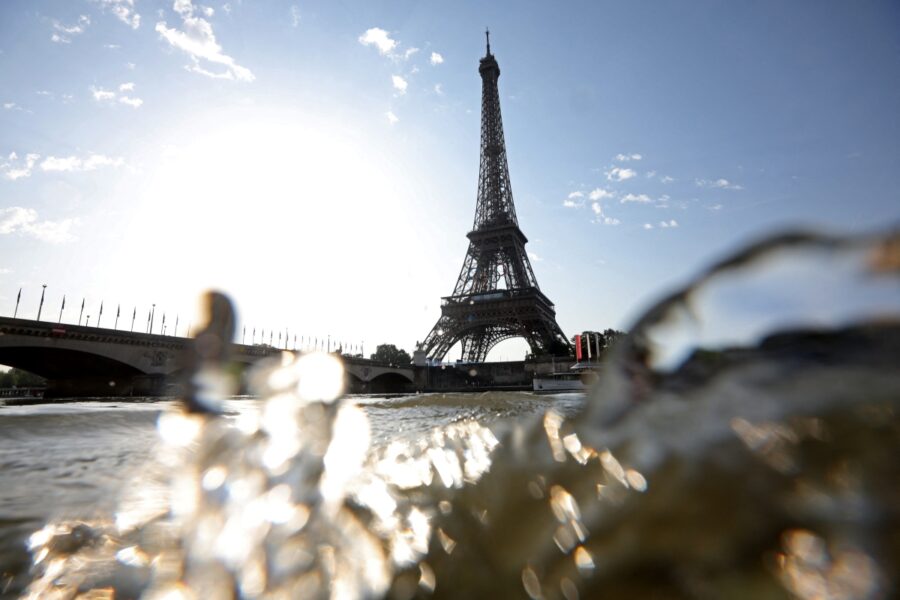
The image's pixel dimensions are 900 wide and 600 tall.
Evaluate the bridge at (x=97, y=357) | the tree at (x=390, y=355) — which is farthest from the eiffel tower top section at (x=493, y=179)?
the tree at (x=390, y=355)

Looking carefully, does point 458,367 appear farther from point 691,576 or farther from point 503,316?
point 691,576

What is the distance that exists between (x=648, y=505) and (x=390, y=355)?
74.8 meters

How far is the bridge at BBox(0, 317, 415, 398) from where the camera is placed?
24.4 meters

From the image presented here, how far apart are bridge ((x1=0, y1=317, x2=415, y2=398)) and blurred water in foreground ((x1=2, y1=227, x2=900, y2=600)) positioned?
84.1 feet

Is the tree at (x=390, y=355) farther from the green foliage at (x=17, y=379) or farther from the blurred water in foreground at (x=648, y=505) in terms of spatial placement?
the blurred water in foreground at (x=648, y=505)

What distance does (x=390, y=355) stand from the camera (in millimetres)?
74188

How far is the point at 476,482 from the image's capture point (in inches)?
47.3

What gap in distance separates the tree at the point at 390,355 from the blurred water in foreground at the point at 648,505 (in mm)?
72399

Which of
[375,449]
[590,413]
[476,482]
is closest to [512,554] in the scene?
[476,482]

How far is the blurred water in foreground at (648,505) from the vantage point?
559 millimetres

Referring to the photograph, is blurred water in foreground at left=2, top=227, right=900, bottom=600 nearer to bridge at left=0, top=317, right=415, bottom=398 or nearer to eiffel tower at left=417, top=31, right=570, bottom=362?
bridge at left=0, top=317, right=415, bottom=398

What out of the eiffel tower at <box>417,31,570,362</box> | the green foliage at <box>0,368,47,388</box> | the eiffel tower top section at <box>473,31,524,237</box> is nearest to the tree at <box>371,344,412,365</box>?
the eiffel tower at <box>417,31,570,362</box>

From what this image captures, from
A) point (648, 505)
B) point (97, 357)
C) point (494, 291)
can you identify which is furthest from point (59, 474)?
point (494, 291)

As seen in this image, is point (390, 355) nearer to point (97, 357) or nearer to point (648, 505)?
point (97, 357)
